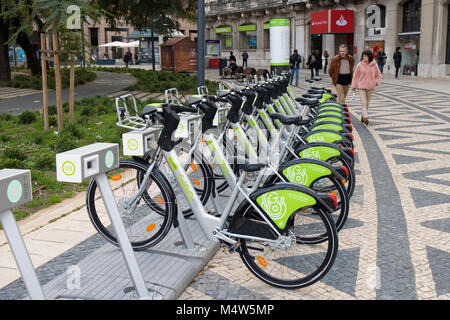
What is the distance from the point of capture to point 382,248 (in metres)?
4.43

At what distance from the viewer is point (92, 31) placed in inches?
2844

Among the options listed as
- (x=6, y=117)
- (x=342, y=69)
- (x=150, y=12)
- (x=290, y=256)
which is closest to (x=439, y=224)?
(x=290, y=256)

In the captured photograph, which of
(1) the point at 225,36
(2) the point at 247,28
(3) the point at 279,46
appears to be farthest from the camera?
(1) the point at 225,36

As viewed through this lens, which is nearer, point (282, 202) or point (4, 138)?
point (282, 202)

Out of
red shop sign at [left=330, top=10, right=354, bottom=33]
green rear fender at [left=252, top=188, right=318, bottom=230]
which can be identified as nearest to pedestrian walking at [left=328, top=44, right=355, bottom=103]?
green rear fender at [left=252, top=188, right=318, bottom=230]

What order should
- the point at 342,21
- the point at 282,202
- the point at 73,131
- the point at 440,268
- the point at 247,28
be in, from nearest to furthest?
the point at 282,202
the point at 440,268
the point at 73,131
the point at 342,21
the point at 247,28

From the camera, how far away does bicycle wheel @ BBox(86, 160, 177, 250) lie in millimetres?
4059

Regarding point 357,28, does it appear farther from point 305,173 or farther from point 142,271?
point 142,271

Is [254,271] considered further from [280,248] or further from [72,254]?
[72,254]

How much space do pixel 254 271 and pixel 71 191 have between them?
3.35 m

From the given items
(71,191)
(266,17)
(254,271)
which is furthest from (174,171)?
(266,17)

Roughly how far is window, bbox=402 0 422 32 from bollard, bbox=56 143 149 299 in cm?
2950

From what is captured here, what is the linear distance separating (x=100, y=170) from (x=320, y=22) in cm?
3436

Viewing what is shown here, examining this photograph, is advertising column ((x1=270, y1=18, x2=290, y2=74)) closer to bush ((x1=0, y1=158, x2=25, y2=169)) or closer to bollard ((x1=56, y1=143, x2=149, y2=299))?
bush ((x1=0, y1=158, x2=25, y2=169))
